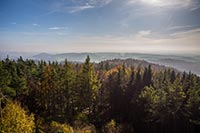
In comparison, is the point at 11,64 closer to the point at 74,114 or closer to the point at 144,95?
the point at 74,114

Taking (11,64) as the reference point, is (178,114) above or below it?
below

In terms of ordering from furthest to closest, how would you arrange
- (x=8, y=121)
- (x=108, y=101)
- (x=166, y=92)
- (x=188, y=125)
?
(x=108, y=101), (x=166, y=92), (x=188, y=125), (x=8, y=121)

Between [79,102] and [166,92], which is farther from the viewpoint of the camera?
[79,102]

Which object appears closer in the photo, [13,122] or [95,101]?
[13,122]

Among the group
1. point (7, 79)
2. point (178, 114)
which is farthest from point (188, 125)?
point (7, 79)

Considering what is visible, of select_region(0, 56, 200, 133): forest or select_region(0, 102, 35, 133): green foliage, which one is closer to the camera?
select_region(0, 102, 35, 133): green foliage

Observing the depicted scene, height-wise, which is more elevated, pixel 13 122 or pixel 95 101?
pixel 13 122

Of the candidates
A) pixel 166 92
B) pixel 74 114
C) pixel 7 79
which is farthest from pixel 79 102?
pixel 166 92

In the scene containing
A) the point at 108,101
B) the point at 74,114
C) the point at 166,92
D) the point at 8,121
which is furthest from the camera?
the point at 108,101

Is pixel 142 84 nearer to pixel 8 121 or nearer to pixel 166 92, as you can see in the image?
pixel 166 92

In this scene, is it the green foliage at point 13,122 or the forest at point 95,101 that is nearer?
the green foliage at point 13,122

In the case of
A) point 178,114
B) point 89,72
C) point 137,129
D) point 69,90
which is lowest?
point 137,129
